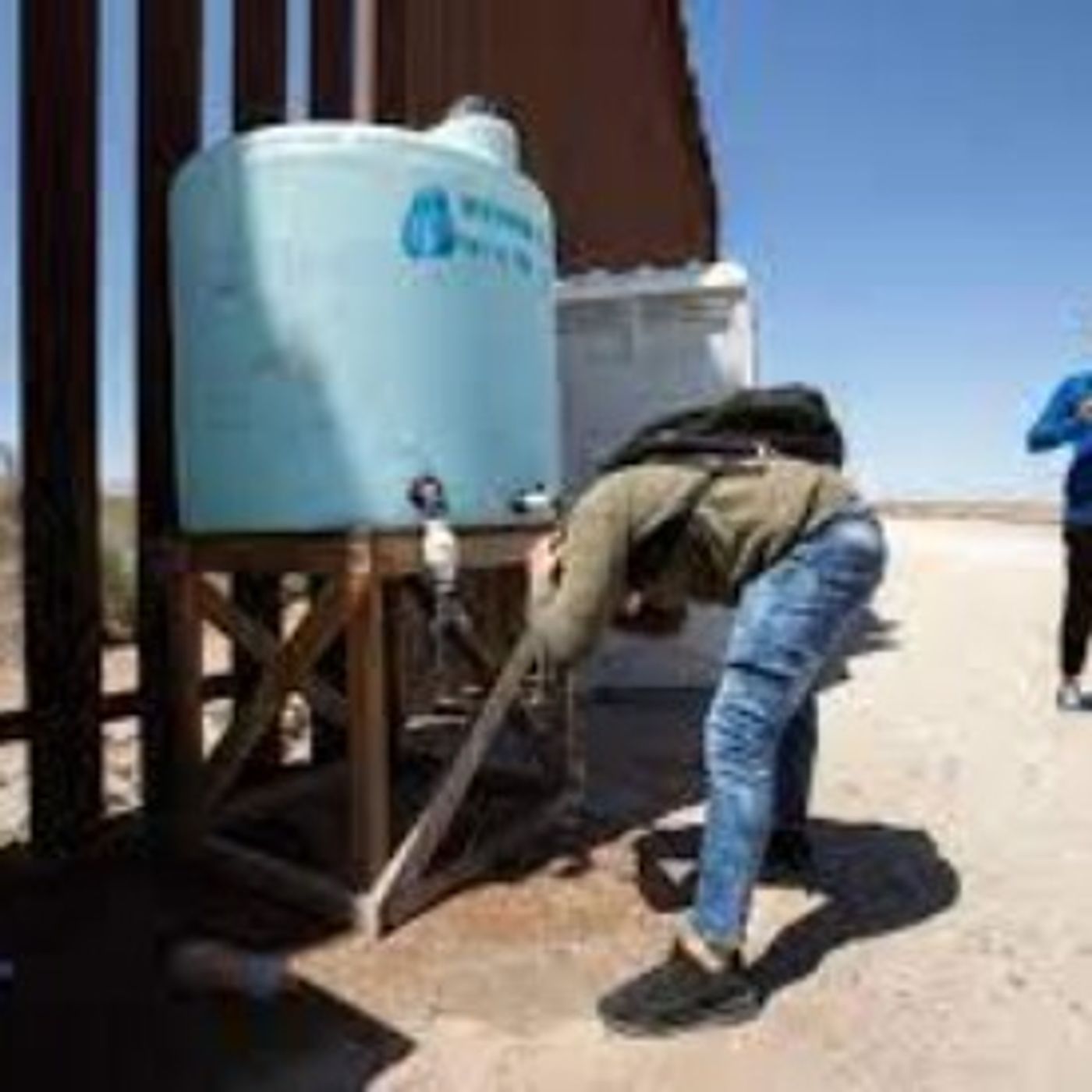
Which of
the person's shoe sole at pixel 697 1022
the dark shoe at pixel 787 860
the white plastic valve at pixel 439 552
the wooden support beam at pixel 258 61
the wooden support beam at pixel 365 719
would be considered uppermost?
the wooden support beam at pixel 258 61

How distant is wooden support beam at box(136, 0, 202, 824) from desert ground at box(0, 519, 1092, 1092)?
1.23m

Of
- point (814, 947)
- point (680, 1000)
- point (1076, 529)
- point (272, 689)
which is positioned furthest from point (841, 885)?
point (1076, 529)

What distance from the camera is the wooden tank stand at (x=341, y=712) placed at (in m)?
5.68

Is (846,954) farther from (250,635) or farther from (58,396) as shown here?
(58,396)

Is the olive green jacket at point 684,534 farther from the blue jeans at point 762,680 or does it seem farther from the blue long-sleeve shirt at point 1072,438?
the blue long-sleeve shirt at point 1072,438

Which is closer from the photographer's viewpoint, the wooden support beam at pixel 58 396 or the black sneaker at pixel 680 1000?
the black sneaker at pixel 680 1000

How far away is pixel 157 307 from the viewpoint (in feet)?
21.6

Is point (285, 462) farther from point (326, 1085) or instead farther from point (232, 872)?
point (326, 1085)

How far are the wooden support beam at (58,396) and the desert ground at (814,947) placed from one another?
131cm

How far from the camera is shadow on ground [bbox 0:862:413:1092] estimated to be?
4609 mm

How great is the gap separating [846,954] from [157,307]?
289 cm

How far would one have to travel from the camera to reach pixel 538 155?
11617mm

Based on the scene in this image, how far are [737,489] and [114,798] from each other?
10.2 ft

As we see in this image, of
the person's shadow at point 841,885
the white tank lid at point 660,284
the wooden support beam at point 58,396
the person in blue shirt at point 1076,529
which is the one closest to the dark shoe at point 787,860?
the person's shadow at point 841,885
